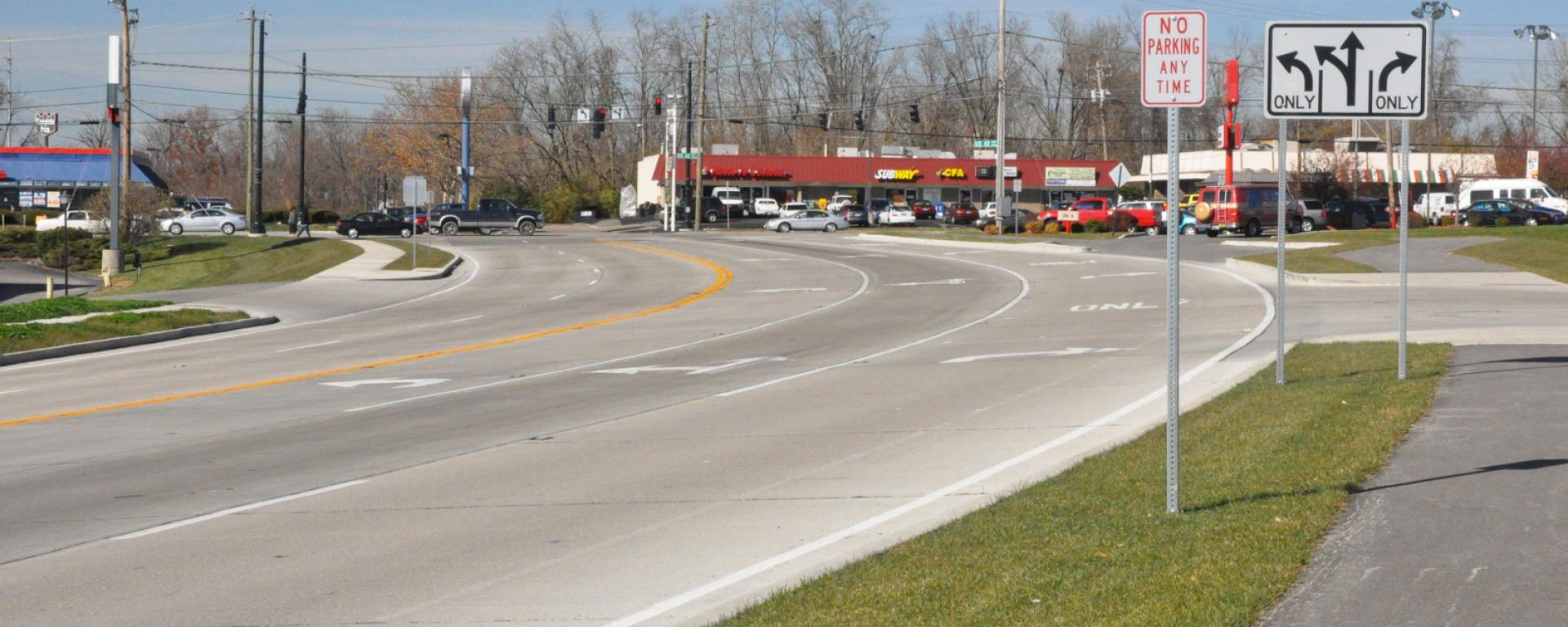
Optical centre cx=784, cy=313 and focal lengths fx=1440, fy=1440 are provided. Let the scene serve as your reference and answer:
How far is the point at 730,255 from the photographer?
4966cm

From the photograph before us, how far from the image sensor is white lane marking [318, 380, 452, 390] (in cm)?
1723

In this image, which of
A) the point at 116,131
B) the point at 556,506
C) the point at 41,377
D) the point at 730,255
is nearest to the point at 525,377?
the point at 41,377

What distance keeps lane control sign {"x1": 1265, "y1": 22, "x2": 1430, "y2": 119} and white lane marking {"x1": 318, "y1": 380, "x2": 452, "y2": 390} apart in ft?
34.4

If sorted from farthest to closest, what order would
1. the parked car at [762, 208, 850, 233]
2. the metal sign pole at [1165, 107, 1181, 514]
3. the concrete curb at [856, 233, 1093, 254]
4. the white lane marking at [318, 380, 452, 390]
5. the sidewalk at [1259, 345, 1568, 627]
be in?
the parked car at [762, 208, 850, 233] < the concrete curb at [856, 233, 1093, 254] < the white lane marking at [318, 380, 452, 390] < the metal sign pole at [1165, 107, 1181, 514] < the sidewalk at [1259, 345, 1568, 627]

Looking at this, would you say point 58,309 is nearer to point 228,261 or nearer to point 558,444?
point 558,444

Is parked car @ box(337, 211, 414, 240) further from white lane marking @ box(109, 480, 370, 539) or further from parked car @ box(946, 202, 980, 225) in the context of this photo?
white lane marking @ box(109, 480, 370, 539)

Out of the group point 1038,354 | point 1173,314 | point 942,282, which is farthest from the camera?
point 942,282

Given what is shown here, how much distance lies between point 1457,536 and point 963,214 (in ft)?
259

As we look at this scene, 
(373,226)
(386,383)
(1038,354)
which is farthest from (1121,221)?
(386,383)

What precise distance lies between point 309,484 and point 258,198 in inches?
2326

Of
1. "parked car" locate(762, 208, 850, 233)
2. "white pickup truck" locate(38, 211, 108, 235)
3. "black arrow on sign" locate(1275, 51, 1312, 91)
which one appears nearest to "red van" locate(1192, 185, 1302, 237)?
"parked car" locate(762, 208, 850, 233)

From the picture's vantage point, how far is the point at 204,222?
218 feet

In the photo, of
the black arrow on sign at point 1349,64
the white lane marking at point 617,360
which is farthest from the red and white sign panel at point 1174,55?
the white lane marking at point 617,360

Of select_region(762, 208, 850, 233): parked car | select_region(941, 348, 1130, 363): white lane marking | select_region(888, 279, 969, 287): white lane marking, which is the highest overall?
select_region(762, 208, 850, 233): parked car
